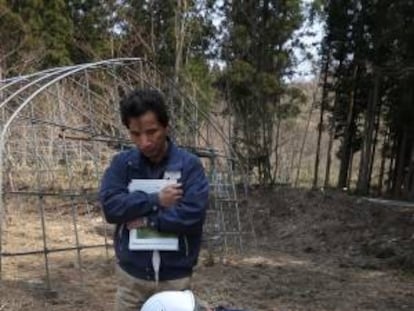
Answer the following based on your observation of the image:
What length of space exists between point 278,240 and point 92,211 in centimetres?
390

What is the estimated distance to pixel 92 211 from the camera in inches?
523

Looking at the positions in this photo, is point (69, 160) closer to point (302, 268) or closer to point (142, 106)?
point (302, 268)

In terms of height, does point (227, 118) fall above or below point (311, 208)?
above

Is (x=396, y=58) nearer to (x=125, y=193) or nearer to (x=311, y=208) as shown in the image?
(x=311, y=208)

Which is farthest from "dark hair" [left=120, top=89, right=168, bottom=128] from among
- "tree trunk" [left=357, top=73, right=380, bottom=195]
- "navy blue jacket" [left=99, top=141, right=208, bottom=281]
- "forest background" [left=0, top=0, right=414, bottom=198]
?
"tree trunk" [left=357, top=73, right=380, bottom=195]

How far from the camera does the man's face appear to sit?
225cm

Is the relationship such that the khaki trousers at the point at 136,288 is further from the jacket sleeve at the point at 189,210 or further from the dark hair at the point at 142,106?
the dark hair at the point at 142,106

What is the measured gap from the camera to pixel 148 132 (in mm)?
2258

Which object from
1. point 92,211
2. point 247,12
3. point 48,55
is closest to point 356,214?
point 92,211

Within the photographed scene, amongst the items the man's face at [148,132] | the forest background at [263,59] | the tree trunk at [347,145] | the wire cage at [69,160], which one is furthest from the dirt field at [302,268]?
the tree trunk at [347,145]

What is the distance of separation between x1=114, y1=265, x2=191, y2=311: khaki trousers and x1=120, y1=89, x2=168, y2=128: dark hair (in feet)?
1.75

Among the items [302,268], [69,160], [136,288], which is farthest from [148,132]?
[69,160]

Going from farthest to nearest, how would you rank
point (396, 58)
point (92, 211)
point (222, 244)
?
point (396, 58)
point (92, 211)
point (222, 244)

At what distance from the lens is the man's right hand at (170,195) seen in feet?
7.54
